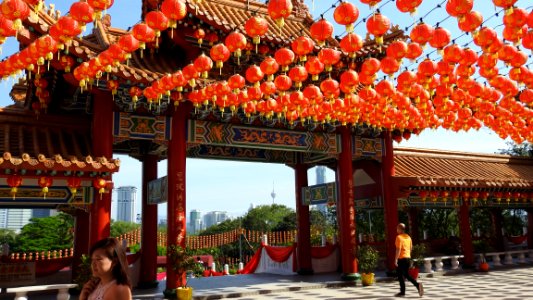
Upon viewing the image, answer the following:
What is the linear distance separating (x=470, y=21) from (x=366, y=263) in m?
7.56

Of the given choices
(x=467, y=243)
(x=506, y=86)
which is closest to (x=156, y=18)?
(x=506, y=86)

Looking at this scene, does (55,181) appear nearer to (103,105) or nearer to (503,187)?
(103,105)

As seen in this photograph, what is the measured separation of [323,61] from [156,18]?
107 inches

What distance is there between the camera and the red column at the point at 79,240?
36.4ft

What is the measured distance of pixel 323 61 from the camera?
23.8ft

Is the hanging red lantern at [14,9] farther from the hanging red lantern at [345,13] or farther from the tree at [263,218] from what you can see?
the tree at [263,218]

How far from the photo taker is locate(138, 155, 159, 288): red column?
11352 millimetres

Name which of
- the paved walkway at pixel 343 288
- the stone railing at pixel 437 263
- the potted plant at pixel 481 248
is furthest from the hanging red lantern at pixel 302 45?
the potted plant at pixel 481 248

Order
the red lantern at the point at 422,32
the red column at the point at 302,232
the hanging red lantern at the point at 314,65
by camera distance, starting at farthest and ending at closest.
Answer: the red column at the point at 302,232 < the hanging red lantern at the point at 314,65 < the red lantern at the point at 422,32

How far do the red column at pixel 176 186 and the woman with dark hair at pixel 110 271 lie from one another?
22.0ft

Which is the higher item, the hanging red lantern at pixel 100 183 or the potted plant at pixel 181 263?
the hanging red lantern at pixel 100 183

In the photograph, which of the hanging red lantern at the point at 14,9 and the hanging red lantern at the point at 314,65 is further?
the hanging red lantern at the point at 314,65

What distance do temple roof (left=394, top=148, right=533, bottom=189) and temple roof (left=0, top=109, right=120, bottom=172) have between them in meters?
8.72

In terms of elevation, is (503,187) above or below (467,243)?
above
